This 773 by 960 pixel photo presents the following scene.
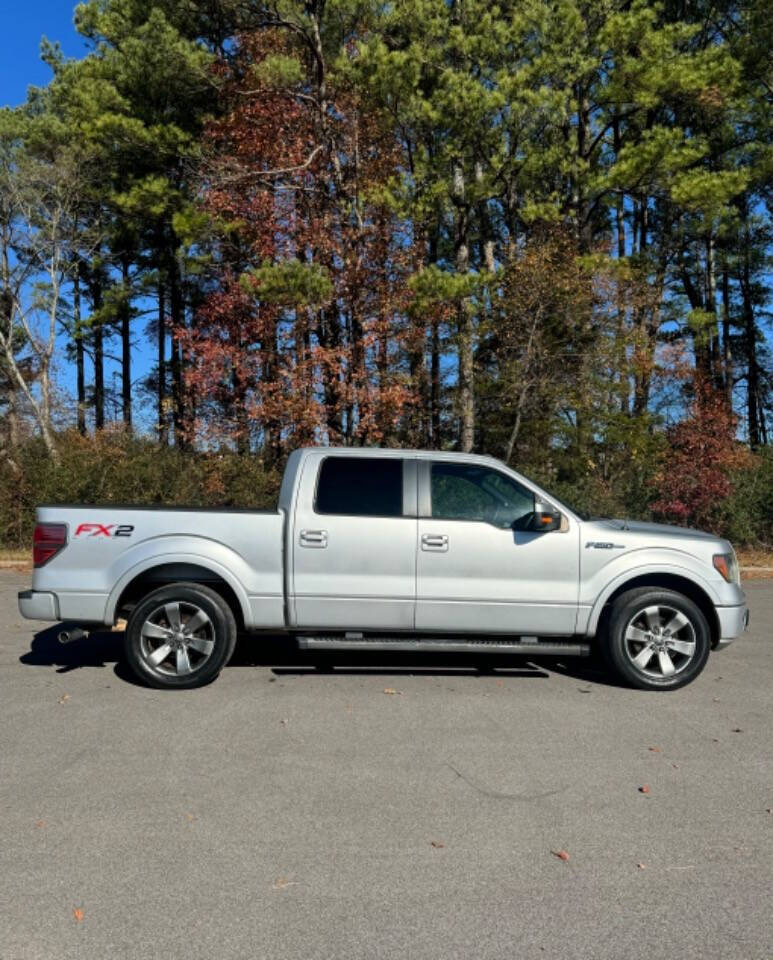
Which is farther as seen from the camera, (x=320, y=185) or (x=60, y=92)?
(x=60, y=92)

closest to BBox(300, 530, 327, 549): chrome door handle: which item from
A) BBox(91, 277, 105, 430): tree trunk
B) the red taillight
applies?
the red taillight

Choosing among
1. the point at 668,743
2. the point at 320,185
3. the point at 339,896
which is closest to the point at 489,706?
the point at 668,743

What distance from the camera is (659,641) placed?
6.29 m

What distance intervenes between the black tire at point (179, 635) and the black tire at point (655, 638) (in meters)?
A: 3.12

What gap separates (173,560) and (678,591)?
13.8ft

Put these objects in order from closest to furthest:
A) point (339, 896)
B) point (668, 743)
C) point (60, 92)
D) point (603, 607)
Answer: point (339, 896) < point (668, 743) < point (603, 607) < point (60, 92)

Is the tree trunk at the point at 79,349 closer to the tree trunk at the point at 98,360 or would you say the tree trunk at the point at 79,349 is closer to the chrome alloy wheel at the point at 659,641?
the tree trunk at the point at 98,360

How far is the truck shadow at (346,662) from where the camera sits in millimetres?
6773

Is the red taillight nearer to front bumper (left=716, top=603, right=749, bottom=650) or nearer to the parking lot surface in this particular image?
the parking lot surface

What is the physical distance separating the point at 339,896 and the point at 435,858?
0.53m

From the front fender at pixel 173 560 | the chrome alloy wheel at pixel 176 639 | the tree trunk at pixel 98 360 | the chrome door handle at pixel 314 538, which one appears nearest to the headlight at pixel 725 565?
the chrome door handle at pixel 314 538

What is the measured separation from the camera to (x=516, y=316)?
18.6 m

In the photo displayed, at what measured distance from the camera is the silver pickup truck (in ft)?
19.9

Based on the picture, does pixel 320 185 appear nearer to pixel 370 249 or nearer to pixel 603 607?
pixel 370 249
